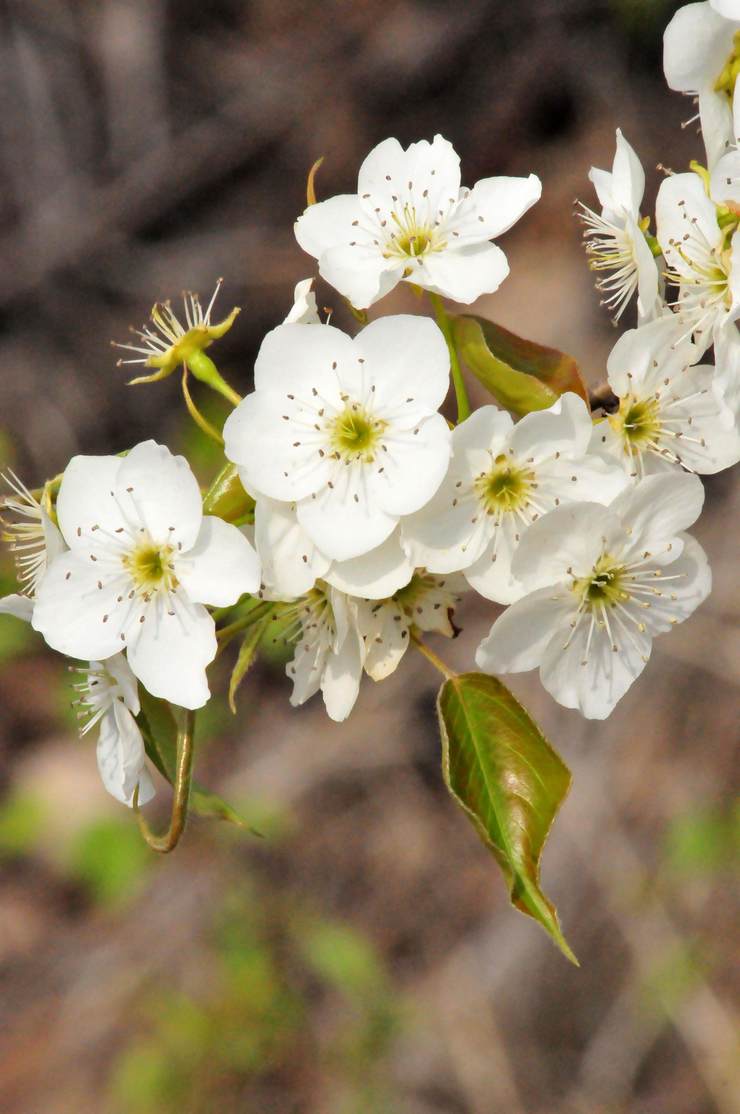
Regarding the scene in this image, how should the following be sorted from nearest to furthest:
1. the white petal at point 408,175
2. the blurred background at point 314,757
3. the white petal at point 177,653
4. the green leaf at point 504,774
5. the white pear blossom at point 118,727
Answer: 1. the green leaf at point 504,774
2. the white petal at point 177,653
3. the white pear blossom at point 118,727
4. the white petal at point 408,175
5. the blurred background at point 314,757

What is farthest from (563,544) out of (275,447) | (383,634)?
(275,447)

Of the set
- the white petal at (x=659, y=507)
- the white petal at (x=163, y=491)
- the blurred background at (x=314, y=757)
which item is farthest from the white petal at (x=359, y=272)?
the blurred background at (x=314, y=757)

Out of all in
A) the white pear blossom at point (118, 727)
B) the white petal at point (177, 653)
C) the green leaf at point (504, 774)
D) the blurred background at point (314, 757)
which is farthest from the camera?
the blurred background at point (314, 757)

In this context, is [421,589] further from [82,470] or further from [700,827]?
[700,827]

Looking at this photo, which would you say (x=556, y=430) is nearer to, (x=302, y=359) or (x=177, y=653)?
(x=302, y=359)

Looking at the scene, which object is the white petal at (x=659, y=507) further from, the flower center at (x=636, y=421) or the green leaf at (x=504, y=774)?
the green leaf at (x=504, y=774)

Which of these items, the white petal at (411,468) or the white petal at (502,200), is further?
the white petal at (502,200)

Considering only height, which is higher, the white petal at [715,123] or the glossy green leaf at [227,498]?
the white petal at [715,123]
